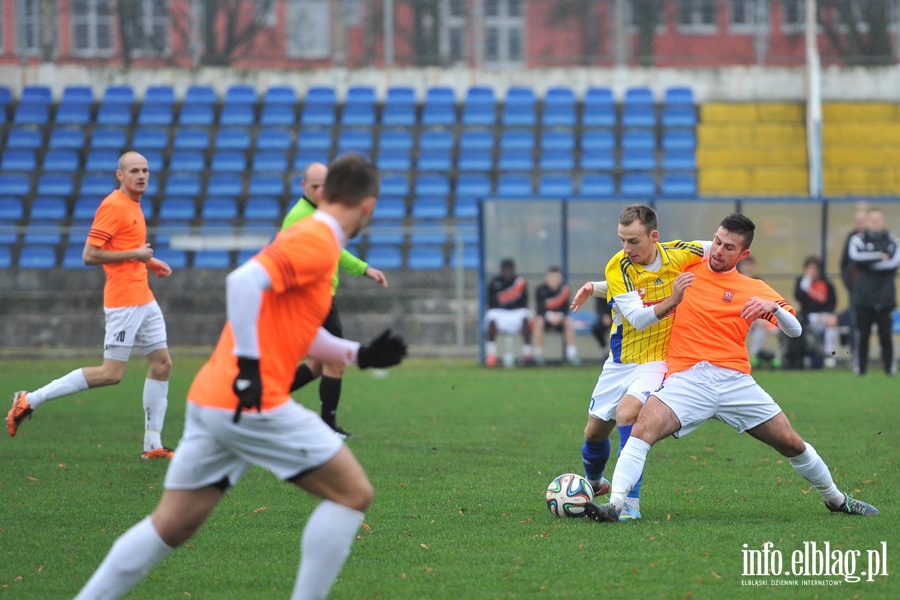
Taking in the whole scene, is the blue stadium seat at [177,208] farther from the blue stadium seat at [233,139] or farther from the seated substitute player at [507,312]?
the seated substitute player at [507,312]

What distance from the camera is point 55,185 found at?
22.9 m

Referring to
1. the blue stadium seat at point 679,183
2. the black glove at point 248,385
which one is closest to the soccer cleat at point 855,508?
the black glove at point 248,385

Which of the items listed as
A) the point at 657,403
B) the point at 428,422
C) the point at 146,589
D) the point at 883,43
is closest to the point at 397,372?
the point at 428,422

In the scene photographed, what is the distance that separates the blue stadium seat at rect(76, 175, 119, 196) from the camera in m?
22.7

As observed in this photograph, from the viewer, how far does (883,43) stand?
2416 centimetres

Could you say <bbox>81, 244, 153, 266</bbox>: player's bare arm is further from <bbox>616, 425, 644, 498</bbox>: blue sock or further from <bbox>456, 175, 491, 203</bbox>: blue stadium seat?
<bbox>456, 175, 491, 203</bbox>: blue stadium seat

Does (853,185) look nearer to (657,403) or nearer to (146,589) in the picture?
(657,403)

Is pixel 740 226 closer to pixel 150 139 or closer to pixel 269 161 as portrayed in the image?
pixel 269 161

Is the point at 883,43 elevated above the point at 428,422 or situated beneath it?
elevated above

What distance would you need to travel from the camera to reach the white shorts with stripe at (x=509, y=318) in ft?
59.4

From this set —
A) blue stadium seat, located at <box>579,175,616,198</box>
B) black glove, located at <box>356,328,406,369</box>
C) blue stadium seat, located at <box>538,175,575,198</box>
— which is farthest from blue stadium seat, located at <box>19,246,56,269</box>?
black glove, located at <box>356,328,406,369</box>

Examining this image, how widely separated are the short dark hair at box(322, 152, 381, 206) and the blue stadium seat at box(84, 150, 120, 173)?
802 inches

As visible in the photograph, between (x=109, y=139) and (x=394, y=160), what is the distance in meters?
6.25

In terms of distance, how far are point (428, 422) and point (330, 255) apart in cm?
700
